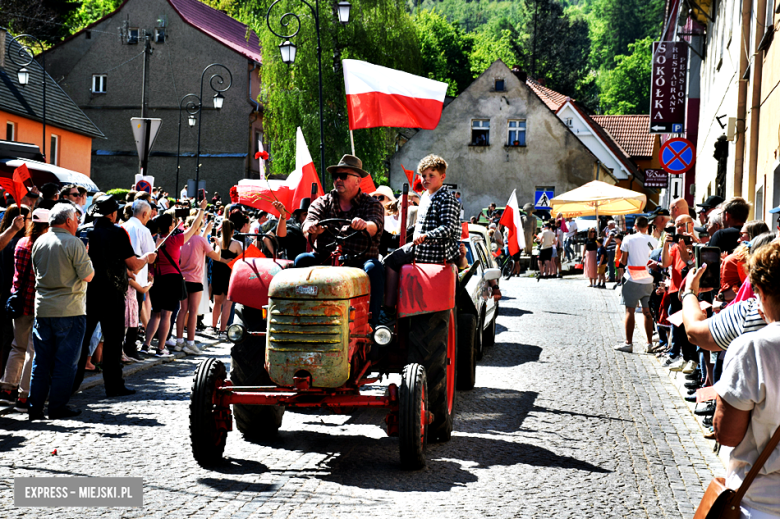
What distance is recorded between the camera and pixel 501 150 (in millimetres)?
50406

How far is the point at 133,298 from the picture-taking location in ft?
38.4

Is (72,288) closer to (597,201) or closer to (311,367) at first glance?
(311,367)

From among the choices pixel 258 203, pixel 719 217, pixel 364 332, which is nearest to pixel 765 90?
pixel 719 217

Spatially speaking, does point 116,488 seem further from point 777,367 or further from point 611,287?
point 611,287

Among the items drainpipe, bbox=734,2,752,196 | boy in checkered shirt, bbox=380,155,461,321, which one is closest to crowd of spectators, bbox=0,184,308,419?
boy in checkered shirt, bbox=380,155,461,321

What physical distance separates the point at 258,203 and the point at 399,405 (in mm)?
8199

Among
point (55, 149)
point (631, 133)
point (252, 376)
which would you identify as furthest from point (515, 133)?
point (252, 376)

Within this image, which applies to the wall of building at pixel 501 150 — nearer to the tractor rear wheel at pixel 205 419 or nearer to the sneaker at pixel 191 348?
the sneaker at pixel 191 348

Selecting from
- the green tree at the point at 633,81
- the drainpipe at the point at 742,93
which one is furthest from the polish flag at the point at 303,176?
the green tree at the point at 633,81

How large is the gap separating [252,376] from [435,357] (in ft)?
4.64

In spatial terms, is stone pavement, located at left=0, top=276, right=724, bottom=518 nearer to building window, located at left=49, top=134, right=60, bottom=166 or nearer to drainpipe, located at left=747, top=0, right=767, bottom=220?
drainpipe, located at left=747, top=0, right=767, bottom=220

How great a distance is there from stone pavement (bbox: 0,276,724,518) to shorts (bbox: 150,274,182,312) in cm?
150

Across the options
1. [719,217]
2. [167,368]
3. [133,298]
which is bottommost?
[167,368]

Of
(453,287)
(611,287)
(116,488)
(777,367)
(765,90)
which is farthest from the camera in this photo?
(611,287)
